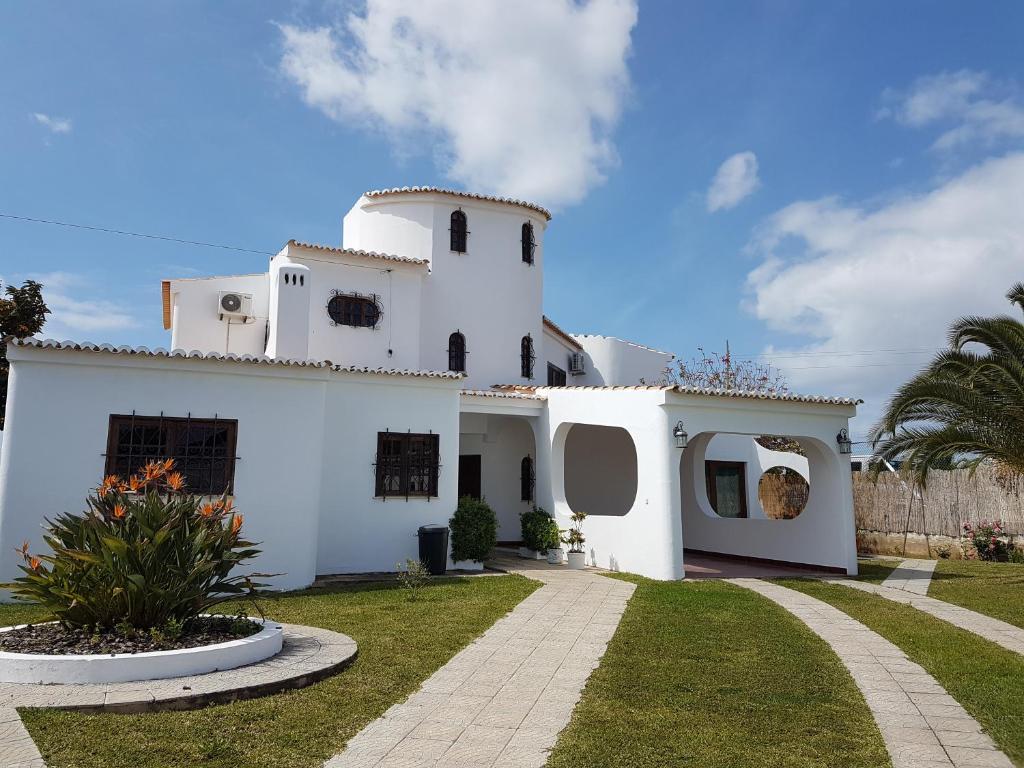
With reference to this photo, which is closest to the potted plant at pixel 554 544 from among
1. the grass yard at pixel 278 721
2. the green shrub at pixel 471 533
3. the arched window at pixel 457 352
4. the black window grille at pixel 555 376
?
the green shrub at pixel 471 533

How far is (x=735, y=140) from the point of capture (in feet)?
46.3

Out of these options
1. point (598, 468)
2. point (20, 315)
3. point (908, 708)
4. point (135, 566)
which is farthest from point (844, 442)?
point (20, 315)

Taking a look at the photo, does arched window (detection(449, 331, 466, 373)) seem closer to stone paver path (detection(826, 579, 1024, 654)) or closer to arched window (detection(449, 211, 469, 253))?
arched window (detection(449, 211, 469, 253))

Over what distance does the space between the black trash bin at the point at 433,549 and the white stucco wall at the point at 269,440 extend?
42 centimetres

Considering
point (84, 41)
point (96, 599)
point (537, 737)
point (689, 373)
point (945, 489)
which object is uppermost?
point (84, 41)

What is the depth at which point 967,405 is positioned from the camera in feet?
41.2

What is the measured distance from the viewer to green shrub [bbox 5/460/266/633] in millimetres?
6438

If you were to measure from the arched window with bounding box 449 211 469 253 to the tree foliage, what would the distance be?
9.97 m

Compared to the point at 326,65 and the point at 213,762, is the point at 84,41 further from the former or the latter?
the point at 213,762

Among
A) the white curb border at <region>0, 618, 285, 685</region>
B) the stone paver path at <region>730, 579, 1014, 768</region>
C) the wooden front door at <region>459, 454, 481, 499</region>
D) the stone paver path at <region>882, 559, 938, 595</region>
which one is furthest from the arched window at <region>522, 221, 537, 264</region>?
the white curb border at <region>0, 618, 285, 685</region>

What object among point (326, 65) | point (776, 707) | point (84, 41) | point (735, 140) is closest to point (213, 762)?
point (776, 707)

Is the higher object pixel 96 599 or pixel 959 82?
pixel 959 82

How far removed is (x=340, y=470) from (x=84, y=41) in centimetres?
837

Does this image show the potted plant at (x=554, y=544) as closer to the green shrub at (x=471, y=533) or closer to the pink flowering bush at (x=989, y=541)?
the green shrub at (x=471, y=533)
